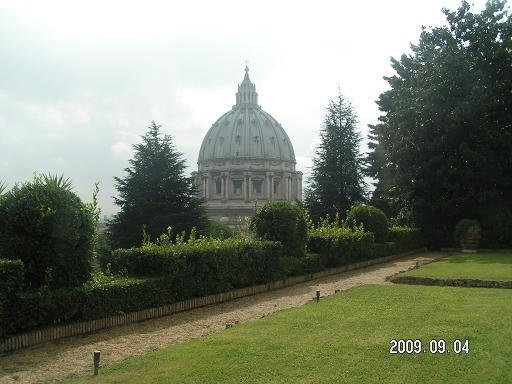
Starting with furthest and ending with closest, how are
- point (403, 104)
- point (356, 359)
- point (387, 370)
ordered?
1. point (403, 104)
2. point (356, 359)
3. point (387, 370)

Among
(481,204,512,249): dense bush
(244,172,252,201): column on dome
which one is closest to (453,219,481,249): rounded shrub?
(481,204,512,249): dense bush

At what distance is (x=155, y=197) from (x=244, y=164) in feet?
216

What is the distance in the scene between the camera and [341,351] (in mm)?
7121

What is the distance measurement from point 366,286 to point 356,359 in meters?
7.90

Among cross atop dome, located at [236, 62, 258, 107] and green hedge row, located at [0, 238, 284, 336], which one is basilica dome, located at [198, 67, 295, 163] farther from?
green hedge row, located at [0, 238, 284, 336]

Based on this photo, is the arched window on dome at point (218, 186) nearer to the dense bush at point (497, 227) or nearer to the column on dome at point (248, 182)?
the column on dome at point (248, 182)

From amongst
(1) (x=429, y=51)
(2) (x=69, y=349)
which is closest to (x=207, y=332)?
(2) (x=69, y=349)

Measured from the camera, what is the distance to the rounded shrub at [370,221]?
25.4m

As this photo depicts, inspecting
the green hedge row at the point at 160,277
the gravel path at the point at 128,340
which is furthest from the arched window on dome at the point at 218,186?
Result: the gravel path at the point at 128,340

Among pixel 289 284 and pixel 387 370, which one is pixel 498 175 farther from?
pixel 387 370

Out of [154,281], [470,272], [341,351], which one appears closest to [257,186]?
[470,272]

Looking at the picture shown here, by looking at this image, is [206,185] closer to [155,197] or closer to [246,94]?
[246,94]

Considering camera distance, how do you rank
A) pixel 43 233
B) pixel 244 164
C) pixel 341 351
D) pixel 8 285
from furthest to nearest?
pixel 244 164 < pixel 43 233 < pixel 8 285 < pixel 341 351

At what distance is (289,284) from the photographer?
16.7 meters
